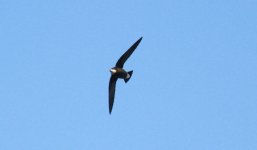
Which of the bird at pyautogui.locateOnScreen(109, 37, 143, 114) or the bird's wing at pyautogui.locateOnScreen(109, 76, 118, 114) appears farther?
the bird's wing at pyautogui.locateOnScreen(109, 76, 118, 114)

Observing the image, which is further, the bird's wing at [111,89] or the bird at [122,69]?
the bird's wing at [111,89]

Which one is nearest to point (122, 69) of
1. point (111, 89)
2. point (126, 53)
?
point (126, 53)

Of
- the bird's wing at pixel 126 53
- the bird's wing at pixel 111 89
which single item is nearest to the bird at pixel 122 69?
the bird's wing at pixel 126 53

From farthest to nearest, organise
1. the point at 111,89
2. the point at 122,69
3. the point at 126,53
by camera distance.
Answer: the point at 111,89
the point at 122,69
the point at 126,53

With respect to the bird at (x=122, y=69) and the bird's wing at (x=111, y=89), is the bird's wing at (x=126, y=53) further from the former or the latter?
the bird's wing at (x=111, y=89)

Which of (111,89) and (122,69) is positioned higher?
(122,69)

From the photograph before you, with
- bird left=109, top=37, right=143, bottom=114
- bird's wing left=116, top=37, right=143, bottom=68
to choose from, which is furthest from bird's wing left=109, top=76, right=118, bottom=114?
bird's wing left=116, top=37, right=143, bottom=68

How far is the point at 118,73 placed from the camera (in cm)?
4906

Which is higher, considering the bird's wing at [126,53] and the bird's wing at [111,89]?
the bird's wing at [126,53]

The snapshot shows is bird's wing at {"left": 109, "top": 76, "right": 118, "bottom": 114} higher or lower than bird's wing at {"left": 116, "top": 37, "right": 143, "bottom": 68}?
lower

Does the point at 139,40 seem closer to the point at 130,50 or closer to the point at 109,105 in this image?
the point at 130,50

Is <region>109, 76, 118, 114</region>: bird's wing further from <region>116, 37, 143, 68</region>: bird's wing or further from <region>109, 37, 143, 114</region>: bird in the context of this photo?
<region>116, 37, 143, 68</region>: bird's wing

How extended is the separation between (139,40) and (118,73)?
1.94 meters

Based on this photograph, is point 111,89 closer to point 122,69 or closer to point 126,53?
point 122,69
